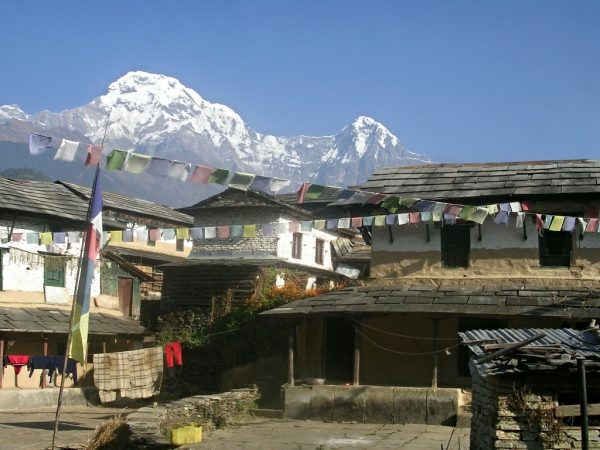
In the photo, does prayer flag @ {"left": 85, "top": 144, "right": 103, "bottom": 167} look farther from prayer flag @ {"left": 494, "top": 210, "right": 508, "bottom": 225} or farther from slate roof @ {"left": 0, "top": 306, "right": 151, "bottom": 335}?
slate roof @ {"left": 0, "top": 306, "right": 151, "bottom": 335}

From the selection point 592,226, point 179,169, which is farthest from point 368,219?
point 179,169

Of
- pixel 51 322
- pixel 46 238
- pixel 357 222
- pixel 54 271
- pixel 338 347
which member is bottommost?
pixel 338 347

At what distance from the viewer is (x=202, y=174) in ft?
57.0

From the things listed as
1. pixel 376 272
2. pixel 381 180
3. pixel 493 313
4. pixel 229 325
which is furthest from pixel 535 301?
pixel 229 325

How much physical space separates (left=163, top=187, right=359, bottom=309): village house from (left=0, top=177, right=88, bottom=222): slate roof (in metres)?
4.95

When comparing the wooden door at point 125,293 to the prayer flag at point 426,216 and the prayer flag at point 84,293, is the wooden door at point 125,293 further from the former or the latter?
the prayer flag at point 84,293

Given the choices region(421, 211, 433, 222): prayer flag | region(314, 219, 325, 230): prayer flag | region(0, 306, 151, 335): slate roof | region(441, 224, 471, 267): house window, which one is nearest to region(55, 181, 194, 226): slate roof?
region(0, 306, 151, 335): slate roof

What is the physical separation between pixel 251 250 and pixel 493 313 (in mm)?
20341

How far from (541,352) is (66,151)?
30.2ft

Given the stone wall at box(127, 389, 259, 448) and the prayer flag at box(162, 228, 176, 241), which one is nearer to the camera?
the stone wall at box(127, 389, 259, 448)

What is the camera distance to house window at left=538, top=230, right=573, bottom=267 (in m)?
23.5

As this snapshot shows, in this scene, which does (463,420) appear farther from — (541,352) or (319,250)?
(319,250)

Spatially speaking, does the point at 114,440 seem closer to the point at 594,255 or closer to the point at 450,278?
the point at 450,278

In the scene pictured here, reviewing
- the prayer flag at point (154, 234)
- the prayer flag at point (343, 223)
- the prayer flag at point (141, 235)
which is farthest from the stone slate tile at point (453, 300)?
the prayer flag at point (141, 235)
